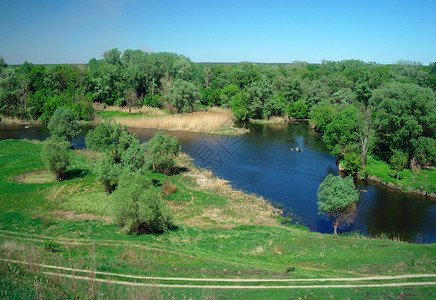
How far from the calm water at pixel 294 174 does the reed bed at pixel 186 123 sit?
2.83 metres

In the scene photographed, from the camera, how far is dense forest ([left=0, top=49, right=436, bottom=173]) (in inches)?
1610

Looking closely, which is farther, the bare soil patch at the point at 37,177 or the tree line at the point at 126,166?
the bare soil patch at the point at 37,177

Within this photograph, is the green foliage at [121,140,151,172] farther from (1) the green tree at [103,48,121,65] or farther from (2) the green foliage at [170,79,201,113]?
(1) the green tree at [103,48,121,65]

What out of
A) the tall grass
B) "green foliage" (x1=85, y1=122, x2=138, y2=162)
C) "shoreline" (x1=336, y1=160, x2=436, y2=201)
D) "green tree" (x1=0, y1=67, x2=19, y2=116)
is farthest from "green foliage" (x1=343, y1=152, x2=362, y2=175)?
"green tree" (x1=0, y1=67, x2=19, y2=116)

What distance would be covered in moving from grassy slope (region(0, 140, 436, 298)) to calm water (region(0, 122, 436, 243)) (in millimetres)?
5357

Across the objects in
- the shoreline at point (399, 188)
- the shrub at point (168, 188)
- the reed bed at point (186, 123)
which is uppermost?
the reed bed at point (186, 123)

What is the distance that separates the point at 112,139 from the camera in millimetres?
37969

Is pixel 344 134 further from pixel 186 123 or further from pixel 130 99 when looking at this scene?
pixel 130 99

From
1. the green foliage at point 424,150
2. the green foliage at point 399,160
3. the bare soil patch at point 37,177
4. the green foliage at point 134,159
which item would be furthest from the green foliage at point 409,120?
the bare soil patch at point 37,177

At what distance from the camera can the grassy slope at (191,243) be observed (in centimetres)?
1487

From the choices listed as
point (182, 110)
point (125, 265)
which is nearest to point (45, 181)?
point (125, 265)

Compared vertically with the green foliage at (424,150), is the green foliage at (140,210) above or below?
below

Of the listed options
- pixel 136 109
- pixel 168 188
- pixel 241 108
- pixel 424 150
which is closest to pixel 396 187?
pixel 424 150

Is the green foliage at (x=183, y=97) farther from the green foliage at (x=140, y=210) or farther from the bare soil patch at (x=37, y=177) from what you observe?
the green foliage at (x=140, y=210)
